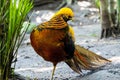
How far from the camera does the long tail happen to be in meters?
3.85

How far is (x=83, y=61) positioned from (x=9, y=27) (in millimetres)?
1272

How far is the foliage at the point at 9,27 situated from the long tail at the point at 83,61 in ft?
3.17

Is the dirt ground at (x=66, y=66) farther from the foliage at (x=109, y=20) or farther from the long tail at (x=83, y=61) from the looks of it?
the foliage at (x=109, y=20)

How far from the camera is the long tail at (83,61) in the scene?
3.85 metres

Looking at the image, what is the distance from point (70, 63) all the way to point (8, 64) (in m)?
1.02

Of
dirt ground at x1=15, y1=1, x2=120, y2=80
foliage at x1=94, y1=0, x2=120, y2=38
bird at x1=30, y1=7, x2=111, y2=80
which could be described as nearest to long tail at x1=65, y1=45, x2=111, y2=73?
dirt ground at x1=15, y1=1, x2=120, y2=80

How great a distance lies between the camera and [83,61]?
155 inches

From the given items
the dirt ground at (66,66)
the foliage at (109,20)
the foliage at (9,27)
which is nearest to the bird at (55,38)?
the foliage at (9,27)

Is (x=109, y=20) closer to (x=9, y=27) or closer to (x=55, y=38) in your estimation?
(x=55, y=38)

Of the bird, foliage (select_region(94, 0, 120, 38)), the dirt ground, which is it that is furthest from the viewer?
foliage (select_region(94, 0, 120, 38))

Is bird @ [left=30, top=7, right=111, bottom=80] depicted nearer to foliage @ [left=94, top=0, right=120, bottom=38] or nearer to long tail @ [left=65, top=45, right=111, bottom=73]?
long tail @ [left=65, top=45, right=111, bottom=73]

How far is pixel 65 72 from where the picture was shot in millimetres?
4555

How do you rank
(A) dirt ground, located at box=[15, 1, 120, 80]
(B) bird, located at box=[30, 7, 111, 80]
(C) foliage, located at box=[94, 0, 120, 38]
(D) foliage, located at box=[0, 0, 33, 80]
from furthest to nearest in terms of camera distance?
(C) foliage, located at box=[94, 0, 120, 38], (A) dirt ground, located at box=[15, 1, 120, 80], (B) bird, located at box=[30, 7, 111, 80], (D) foliage, located at box=[0, 0, 33, 80]

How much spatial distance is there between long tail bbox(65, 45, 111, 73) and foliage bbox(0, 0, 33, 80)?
965 millimetres
